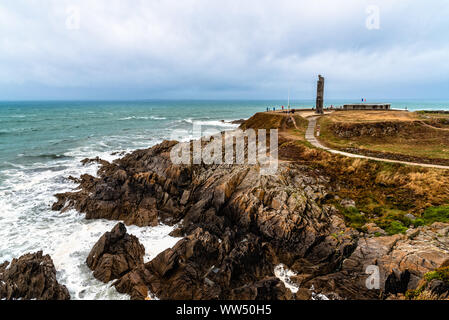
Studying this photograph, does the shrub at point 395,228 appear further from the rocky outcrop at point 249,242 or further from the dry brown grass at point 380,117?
the dry brown grass at point 380,117

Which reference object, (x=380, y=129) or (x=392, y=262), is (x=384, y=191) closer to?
(x=392, y=262)

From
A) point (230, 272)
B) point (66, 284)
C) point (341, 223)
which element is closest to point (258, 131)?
point (341, 223)

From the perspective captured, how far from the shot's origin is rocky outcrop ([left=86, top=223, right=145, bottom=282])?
46.6ft

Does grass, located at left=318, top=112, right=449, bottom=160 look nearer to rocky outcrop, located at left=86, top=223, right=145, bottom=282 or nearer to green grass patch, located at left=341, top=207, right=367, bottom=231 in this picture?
green grass patch, located at left=341, top=207, right=367, bottom=231

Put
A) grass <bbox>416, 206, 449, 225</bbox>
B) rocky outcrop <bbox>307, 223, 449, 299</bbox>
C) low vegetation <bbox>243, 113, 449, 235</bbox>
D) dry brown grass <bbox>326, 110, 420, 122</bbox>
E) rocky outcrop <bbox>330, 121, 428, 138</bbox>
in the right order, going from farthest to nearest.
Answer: dry brown grass <bbox>326, 110, 420, 122</bbox> → rocky outcrop <bbox>330, 121, 428, 138</bbox> → low vegetation <bbox>243, 113, 449, 235</bbox> → grass <bbox>416, 206, 449, 225</bbox> → rocky outcrop <bbox>307, 223, 449, 299</bbox>

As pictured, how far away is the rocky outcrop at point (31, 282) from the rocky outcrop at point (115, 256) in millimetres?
1968

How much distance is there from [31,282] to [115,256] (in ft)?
14.3

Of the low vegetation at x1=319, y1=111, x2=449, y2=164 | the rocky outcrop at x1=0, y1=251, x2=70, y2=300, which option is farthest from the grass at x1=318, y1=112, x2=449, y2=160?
the rocky outcrop at x1=0, y1=251, x2=70, y2=300

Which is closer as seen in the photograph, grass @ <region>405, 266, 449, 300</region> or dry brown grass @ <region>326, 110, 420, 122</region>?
grass @ <region>405, 266, 449, 300</region>

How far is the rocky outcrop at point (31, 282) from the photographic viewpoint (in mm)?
12539

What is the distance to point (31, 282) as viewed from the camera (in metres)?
12.9

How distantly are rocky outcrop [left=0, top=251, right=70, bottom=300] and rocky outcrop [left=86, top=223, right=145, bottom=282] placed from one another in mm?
1968

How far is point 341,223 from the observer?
17.0m

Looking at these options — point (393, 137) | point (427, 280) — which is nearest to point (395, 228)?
point (427, 280)
